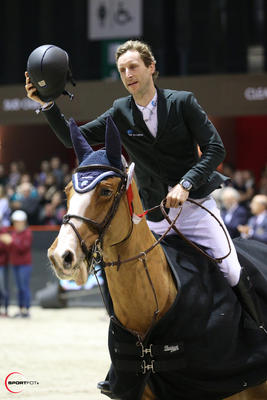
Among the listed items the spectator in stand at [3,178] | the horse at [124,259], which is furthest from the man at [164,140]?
the spectator in stand at [3,178]

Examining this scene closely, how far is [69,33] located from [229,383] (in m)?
18.5

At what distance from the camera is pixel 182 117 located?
5.05 meters

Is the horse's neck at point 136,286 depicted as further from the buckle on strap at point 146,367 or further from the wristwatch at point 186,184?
the wristwatch at point 186,184

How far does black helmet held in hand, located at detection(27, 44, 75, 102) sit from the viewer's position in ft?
16.4

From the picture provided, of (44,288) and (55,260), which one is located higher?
(55,260)

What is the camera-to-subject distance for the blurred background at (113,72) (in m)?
18.0

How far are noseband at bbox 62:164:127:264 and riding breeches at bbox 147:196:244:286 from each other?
2.65 ft

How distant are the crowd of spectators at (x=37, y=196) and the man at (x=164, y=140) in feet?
36.8

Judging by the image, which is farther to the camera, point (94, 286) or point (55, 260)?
point (94, 286)

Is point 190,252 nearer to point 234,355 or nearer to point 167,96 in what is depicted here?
point 234,355

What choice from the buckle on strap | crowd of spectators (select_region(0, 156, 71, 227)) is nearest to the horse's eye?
the buckle on strap

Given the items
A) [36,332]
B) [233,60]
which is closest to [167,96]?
[36,332]

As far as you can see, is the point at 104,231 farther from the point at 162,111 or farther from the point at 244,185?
the point at 244,185

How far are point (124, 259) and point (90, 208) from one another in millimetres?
461
